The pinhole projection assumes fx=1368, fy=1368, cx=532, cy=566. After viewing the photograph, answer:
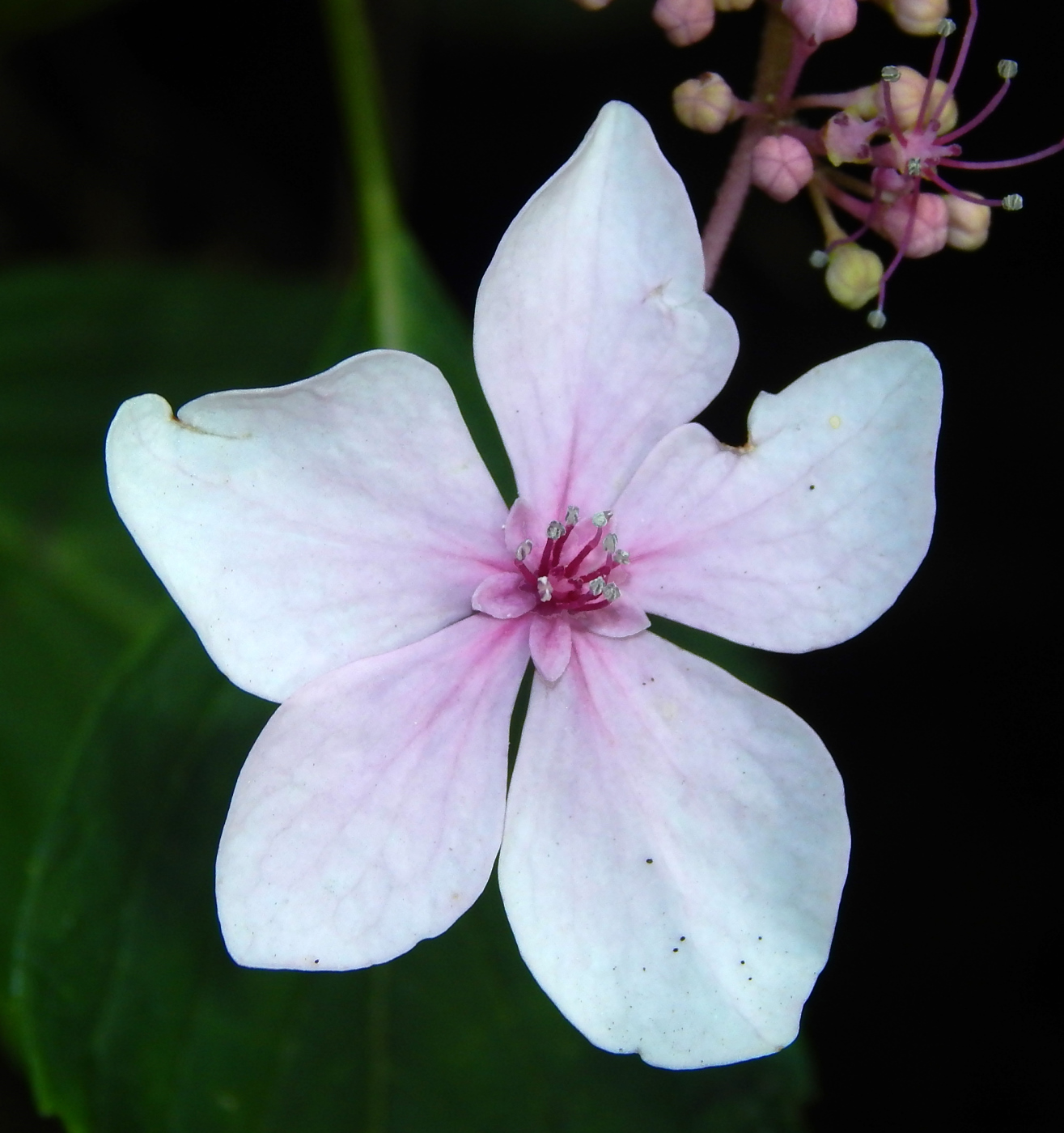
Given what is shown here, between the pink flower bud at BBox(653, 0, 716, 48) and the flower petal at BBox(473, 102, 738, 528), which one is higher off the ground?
the pink flower bud at BBox(653, 0, 716, 48)

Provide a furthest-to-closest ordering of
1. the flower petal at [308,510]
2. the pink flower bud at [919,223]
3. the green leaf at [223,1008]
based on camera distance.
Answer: the green leaf at [223,1008] < the pink flower bud at [919,223] < the flower petal at [308,510]

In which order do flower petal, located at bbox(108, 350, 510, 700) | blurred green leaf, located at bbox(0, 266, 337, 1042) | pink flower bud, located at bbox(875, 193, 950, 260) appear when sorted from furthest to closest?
1. blurred green leaf, located at bbox(0, 266, 337, 1042)
2. pink flower bud, located at bbox(875, 193, 950, 260)
3. flower petal, located at bbox(108, 350, 510, 700)

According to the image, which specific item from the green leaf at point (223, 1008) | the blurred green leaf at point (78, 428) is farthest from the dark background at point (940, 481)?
the green leaf at point (223, 1008)

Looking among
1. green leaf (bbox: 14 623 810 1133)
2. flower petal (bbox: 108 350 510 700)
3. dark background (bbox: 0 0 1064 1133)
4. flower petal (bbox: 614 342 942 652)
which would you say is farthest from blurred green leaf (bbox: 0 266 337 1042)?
flower petal (bbox: 614 342 942 652)

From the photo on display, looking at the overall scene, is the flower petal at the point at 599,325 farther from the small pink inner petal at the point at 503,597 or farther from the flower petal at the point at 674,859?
the flower petal at the point at 674,859

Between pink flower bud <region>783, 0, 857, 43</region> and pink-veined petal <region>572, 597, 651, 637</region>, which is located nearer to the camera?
pink flower bud <region>783, 0, 857, 43</region>

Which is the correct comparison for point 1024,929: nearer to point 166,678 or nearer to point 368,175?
point 166,678

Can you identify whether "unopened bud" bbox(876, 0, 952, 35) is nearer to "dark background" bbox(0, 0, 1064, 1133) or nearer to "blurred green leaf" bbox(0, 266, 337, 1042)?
"dark background" bbox(0, 0, 1064, 1133)
